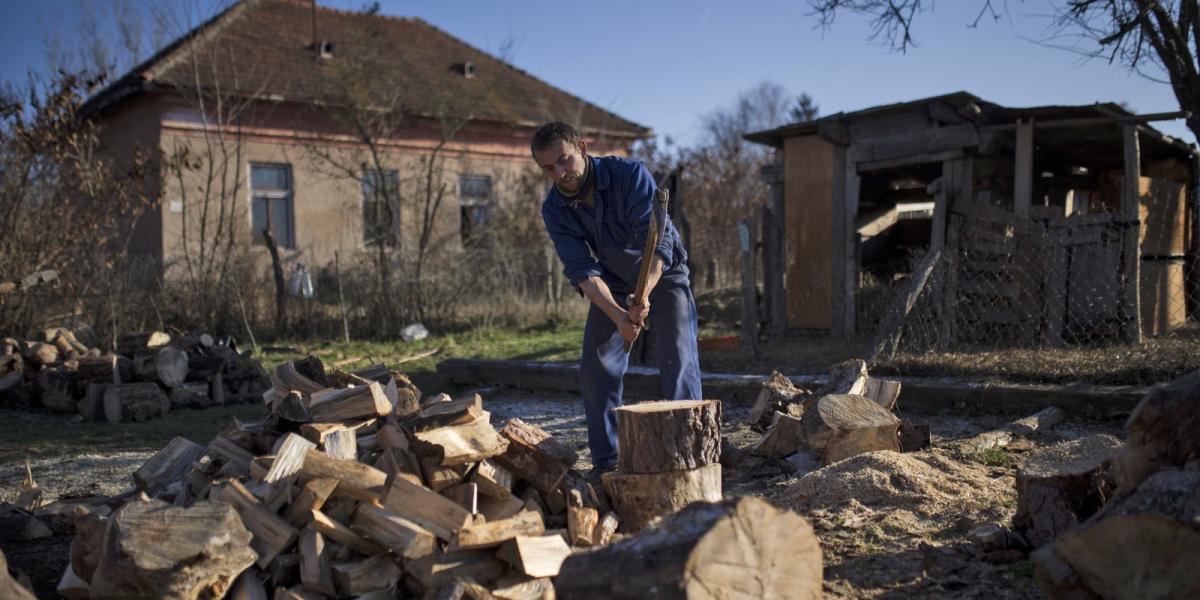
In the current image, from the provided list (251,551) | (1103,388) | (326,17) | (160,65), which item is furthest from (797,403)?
(326,17)

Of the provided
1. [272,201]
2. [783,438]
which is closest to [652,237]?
[783,438]

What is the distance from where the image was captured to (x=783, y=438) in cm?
491

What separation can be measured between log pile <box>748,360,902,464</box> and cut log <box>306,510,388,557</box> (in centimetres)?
242

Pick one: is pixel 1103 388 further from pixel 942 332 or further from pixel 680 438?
pixel 680 438

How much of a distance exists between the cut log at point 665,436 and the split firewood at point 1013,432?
199cm

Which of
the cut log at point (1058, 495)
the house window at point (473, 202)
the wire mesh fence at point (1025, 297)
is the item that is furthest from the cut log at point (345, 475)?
the house window at point (473, 202)

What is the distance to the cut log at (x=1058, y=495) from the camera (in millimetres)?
3152

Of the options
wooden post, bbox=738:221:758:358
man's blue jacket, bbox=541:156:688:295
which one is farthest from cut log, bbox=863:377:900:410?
wooden post, bbox=738:221:758:358

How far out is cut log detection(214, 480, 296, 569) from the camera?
9.60ft

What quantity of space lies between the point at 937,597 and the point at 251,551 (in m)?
2.13

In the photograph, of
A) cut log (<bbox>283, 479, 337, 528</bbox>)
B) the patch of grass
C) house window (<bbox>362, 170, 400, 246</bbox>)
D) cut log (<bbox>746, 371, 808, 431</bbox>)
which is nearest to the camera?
cut log (<bbox>283, 479, 337, 528</bbox>)

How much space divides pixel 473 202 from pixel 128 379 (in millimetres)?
9295

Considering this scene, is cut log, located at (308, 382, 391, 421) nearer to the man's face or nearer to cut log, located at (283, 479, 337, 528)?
cut log, located at (283, 479, 337, 528)

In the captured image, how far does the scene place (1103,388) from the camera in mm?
5684
